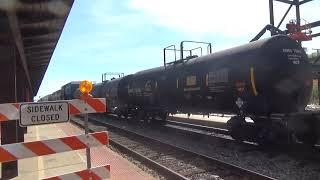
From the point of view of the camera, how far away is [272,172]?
9438 mm

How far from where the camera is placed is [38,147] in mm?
5406

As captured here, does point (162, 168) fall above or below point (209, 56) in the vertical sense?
below

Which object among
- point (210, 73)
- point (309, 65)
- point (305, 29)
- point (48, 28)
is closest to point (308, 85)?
point (309, 65)

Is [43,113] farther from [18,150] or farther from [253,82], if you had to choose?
[253,82]

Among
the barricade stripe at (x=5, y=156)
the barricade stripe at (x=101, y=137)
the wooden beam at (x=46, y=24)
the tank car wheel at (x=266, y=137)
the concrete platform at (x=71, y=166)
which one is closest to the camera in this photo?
the barricade stripe at (x=5, y=156)

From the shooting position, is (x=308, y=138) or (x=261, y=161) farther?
(x=308, y=138)

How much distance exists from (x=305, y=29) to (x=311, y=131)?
76.6 ft

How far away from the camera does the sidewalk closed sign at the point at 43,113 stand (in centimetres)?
527

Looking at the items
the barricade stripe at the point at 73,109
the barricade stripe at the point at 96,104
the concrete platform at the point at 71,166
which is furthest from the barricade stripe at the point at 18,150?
the concrete platform at the point at 71,166

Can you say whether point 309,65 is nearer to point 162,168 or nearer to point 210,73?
point 210,73

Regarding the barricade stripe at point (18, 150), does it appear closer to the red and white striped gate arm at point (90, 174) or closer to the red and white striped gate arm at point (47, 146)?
the red and white striped gate arm at point (47, 146)

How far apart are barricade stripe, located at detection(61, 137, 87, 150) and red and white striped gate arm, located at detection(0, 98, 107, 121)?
35 centimetres

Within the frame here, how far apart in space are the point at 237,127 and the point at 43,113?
8.80 m

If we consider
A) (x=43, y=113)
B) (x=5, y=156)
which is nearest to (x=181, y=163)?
(x=43, y=113)
